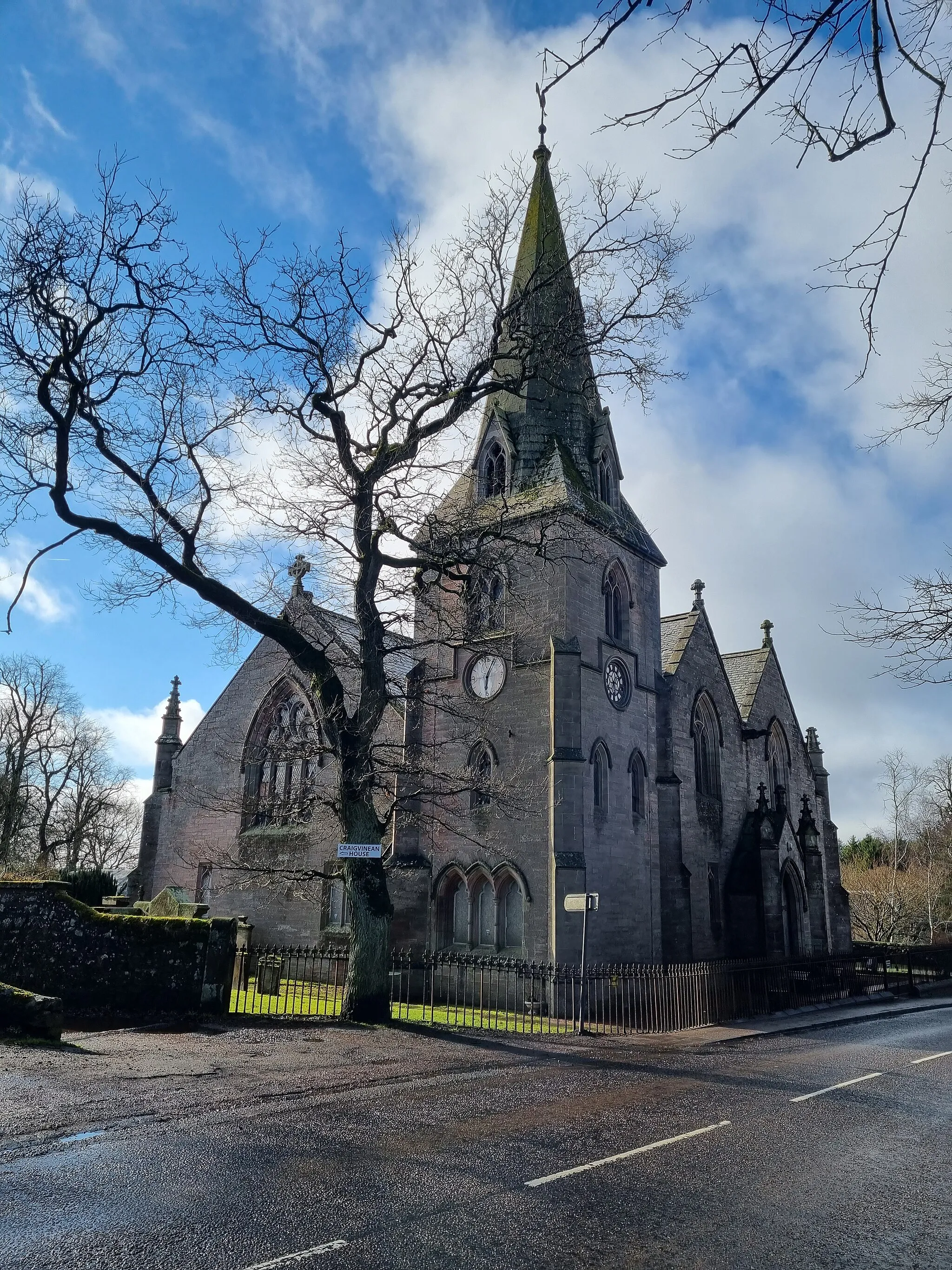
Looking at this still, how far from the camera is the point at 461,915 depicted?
76.1 ft

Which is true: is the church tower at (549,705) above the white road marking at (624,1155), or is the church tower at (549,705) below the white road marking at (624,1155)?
above

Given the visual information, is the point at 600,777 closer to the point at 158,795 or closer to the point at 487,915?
the point at 487,915

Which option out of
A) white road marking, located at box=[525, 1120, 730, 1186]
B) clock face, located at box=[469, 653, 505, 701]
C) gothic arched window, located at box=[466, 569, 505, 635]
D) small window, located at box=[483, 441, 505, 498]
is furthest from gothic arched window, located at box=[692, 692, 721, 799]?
white road marking, located at box=[525, 1120, 730, 1186]

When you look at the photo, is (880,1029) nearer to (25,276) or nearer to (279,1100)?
(279,1100)

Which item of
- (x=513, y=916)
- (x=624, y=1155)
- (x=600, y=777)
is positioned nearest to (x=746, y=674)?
(x=600, y=777)

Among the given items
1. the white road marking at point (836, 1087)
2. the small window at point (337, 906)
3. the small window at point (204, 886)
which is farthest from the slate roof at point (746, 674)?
the white road marking at point (836, 1087)

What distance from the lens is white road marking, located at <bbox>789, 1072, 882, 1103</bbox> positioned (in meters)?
9.96

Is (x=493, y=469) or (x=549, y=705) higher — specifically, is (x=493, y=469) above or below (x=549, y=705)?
above

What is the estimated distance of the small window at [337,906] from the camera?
2509cm

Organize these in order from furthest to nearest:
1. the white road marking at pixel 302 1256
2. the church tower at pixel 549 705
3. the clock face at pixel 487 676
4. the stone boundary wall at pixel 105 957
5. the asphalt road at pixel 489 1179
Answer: the clock face at pixel 487 676 → the church tower at pixel 549 705 → the stone boundary wall at pixel 105 957 → the asphalt road at pixel 489 1179 → the white road marking at pixel 302 1256

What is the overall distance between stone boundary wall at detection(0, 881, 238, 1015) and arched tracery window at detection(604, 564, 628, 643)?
1507 centimetres

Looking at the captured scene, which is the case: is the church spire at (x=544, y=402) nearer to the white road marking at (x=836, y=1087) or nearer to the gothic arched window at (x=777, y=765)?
the gothic arched window at (x=777, y=765)

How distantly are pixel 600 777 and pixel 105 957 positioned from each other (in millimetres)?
13219

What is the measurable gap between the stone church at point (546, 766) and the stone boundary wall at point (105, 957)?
3929 millimetres
